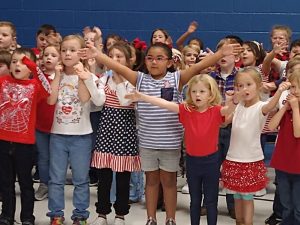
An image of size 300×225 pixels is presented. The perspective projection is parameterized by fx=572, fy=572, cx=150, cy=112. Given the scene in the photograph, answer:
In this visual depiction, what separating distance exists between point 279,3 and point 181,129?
3194mm

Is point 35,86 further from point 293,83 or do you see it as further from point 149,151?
point 293,83

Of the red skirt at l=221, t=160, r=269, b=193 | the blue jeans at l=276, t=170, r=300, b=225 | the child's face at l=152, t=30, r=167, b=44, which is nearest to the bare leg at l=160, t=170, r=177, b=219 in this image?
the red skirt at l=221, t=160, r=269, b=193

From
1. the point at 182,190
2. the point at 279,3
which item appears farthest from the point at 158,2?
the point at 182,190

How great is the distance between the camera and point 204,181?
3.86 metres

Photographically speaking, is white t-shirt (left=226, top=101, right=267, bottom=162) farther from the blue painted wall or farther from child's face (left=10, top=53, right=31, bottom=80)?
the blue painted wall

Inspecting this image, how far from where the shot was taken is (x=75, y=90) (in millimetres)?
4137

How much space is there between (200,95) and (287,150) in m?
0.67

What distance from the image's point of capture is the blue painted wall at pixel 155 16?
6.68 m

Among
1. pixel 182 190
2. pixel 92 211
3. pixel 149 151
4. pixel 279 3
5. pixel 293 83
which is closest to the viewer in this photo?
pixel 293 83

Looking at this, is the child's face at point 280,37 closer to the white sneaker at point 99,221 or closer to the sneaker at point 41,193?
the white sneaker at point 99,221

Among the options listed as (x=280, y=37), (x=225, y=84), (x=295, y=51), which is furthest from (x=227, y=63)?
(x=280, y=37)

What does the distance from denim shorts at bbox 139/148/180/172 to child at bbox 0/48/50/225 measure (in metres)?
0.81

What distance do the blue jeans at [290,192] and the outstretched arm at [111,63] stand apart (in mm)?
1205

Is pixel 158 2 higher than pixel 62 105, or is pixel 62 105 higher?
pixel 158 2
